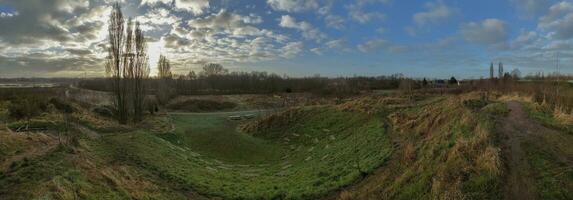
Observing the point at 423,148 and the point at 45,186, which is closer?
the point at 45,186

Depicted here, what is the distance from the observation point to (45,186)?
767 cm

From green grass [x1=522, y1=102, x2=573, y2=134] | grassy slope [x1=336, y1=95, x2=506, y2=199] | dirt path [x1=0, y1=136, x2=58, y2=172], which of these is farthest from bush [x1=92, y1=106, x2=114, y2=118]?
green grass [x1=522, y1=102, x2=573, y2=134]

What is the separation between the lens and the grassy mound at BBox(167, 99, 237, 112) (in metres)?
45.8

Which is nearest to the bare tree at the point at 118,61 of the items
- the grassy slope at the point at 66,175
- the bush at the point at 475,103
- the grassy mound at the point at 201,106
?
the grassy slope at the point at 66,175

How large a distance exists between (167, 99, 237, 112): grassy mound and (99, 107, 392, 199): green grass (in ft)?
64.4

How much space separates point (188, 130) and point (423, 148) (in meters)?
20.0

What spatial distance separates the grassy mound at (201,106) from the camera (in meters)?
45.8

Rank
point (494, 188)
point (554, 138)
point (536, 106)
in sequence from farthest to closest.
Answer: point (536, 106)
point (554, 138)
point (494, 188)

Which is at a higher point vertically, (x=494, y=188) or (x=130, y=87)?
(x=130, y=87)

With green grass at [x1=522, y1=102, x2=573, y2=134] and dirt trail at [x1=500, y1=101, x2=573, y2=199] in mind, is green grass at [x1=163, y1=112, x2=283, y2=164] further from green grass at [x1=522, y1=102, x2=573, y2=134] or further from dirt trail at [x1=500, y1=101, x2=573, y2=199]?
green grass at [x1=522, y1=102, x2=573, y2=134]

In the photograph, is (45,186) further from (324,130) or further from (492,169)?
(324,130)

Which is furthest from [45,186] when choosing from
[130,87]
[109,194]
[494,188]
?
[130,87]

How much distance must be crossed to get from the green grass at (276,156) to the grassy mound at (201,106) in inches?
773

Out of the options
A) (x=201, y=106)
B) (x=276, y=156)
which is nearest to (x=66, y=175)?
(x=276, y=156)
